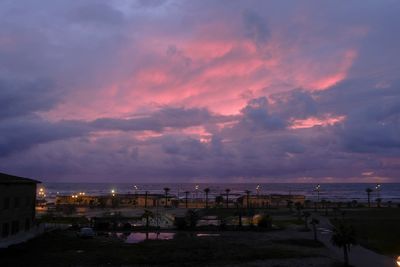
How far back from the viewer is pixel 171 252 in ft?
155

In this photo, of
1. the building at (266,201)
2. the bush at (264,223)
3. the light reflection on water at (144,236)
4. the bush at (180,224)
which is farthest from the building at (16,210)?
the building at (266,201)

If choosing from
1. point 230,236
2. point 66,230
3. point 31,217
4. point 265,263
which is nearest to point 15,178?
point 31,217

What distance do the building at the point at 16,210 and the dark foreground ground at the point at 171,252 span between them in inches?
67.9

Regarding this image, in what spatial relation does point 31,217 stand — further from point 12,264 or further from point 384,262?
point 384,262

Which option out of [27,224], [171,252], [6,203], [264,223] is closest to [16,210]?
[6,203]

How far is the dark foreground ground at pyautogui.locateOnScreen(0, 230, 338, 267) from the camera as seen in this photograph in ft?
136

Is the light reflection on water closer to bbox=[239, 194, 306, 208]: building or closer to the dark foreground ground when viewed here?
the dark foreground ground

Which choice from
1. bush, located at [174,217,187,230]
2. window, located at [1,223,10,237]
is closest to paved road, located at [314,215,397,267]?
bush, located at [174,217,187,230]

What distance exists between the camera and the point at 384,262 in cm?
3981

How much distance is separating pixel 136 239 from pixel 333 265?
93.9 feet

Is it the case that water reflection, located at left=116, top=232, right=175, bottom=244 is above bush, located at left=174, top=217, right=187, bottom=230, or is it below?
below

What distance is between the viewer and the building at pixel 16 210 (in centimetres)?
5112

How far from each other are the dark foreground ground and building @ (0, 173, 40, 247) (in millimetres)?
1725

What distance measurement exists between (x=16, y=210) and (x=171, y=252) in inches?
784
